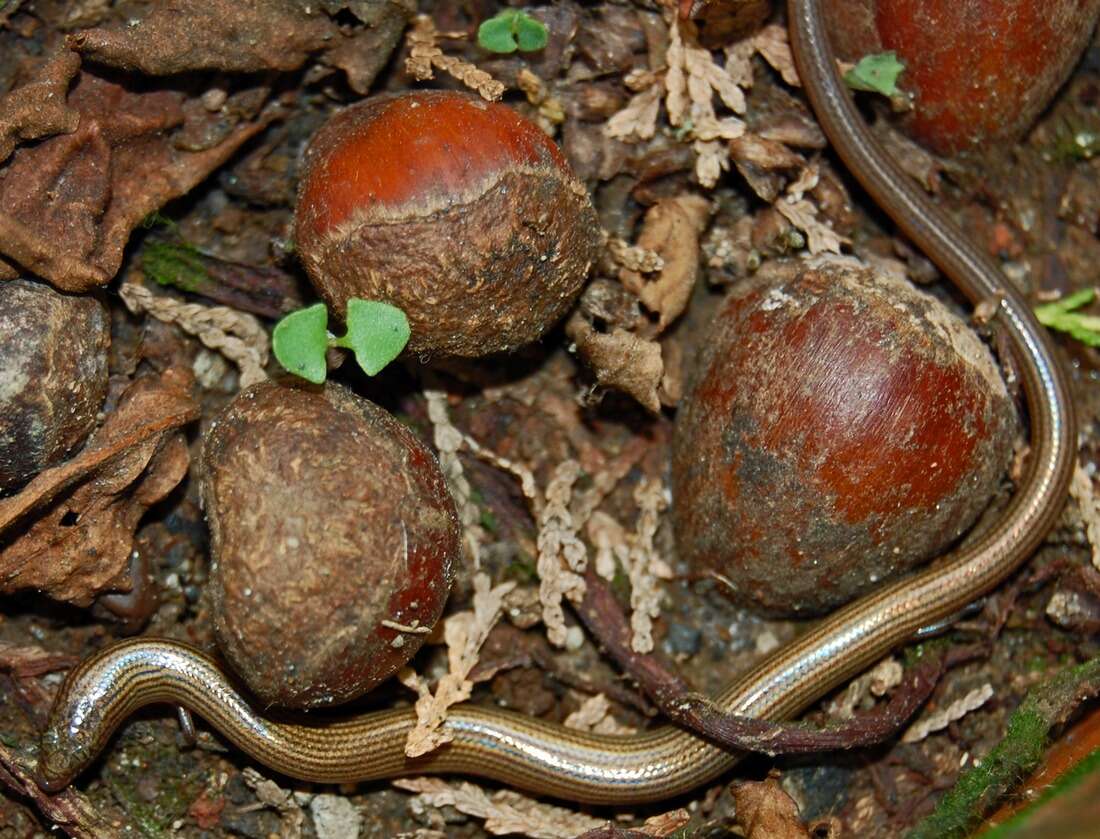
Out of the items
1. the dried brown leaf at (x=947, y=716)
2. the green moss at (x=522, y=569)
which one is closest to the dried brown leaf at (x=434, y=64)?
the green moss at (x=522, y=569)

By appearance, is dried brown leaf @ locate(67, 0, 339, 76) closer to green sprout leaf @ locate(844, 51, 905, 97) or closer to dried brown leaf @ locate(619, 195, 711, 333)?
dried brown leaf @ locate(619, 195, 711, 333)

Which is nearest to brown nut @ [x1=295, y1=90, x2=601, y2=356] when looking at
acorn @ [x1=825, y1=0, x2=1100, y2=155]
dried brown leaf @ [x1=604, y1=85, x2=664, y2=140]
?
dried brown leaf @ [x1=604, y1=85, x2=664, y2=140]

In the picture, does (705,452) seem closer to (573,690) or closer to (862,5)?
(573,690)

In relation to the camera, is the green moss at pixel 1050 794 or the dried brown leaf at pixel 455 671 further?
the dried brown leaf at pixel 455 671

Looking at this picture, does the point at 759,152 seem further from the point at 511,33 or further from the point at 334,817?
the point at 334,817

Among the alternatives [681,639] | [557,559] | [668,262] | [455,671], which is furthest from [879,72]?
[455,671]

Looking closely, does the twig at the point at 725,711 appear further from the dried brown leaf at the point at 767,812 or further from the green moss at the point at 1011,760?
the green moss at the point at 1011,760
